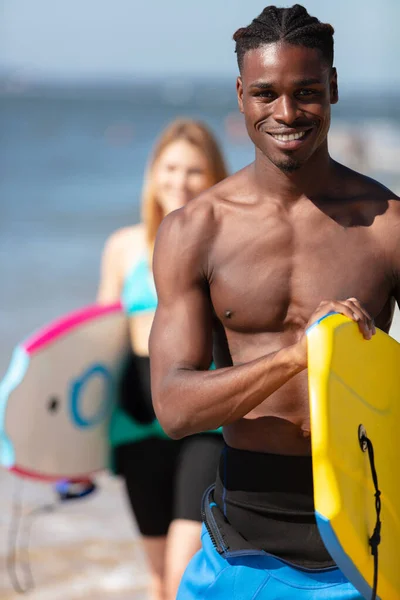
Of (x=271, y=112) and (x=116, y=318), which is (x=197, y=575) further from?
(x=116, y=318)

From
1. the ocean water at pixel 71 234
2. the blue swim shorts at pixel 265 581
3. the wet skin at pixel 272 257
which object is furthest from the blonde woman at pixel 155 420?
the wet skin at pixel 272 257

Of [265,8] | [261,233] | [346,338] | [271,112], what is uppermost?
[265,8]

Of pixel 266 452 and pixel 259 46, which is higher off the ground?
pixel 259 46

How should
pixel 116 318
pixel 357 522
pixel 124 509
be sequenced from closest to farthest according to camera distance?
pixel 357 522
pixel 116 318
pixel 124 509

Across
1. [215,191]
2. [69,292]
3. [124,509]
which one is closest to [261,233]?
[215,191]

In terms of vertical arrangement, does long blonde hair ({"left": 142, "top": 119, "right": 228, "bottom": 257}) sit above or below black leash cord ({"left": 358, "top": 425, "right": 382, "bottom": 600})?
above

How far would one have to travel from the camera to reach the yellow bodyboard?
2291 mm

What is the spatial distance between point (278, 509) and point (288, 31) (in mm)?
1079

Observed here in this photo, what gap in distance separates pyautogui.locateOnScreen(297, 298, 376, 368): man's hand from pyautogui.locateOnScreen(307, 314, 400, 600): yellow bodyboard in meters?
0.01

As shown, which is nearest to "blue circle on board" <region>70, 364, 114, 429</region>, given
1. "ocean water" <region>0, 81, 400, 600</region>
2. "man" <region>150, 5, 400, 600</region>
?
"ocean water" <region>0, 81, 400, 600</region>

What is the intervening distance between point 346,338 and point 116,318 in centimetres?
235

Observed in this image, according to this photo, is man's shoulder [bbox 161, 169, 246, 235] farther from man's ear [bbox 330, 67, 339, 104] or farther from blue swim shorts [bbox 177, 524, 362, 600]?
blue swim shorts [bbox 177, 524, 362, 600]

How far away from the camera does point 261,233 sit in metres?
2.66

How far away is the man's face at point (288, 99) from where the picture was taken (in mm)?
2508
